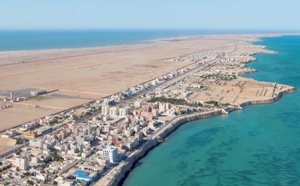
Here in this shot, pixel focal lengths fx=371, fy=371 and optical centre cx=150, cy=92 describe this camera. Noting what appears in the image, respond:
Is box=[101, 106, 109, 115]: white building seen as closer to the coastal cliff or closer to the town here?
the town

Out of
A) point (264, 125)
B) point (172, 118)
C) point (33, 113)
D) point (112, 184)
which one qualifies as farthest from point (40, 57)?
point (112, 184)

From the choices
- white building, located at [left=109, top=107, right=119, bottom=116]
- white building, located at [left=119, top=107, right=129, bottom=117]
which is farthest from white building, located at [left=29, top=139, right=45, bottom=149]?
white building, located at [left=119, top=107, right=129, bottom=117]

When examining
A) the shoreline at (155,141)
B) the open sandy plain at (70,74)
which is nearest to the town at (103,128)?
the shoreline at (155,141)

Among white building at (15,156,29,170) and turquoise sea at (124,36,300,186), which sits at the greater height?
white building at (15,156,29,170)

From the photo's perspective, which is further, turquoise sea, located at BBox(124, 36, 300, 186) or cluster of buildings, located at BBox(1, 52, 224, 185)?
turquoise sea, located at BBox(124, 36, 300, 186)

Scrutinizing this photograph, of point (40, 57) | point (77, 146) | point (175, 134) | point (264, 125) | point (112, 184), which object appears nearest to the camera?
point (112, 184)

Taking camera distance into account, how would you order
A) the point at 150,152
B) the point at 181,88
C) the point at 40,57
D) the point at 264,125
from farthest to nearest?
the point at 40,57, the point at 181,88, the point at 264,125, the point at 150,152

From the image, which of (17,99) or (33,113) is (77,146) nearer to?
(33,113)
